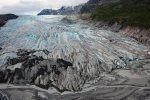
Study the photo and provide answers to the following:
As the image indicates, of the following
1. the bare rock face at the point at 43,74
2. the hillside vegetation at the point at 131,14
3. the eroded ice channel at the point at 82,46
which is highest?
the hillside vegetation at the point at 131,14

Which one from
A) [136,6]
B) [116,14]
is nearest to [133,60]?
[116,14]

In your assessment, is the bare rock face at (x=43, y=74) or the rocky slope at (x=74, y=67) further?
the bare rock face at (x=43, y=74)

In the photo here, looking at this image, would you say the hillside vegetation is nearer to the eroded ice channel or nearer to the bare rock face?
the eroded ice channel

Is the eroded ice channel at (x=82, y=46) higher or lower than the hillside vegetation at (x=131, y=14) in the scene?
lower

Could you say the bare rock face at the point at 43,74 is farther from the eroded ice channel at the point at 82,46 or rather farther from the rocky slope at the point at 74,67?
the eroded ice channel at the point at 82,46

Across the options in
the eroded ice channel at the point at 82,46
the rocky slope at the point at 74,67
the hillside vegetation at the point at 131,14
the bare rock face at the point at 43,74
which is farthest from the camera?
the hillside vegetation at the point at 131,14

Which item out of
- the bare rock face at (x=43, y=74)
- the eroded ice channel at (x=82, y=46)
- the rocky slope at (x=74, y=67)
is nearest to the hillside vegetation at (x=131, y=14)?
the eroded ice channel at (x=82, y=46)

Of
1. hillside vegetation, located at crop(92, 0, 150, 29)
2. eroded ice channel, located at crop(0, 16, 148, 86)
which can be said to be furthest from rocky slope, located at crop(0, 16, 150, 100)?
hillside vegetation, located at crop(92, 0, 150, 29)

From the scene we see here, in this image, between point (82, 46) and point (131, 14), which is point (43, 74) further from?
point (131, 14)

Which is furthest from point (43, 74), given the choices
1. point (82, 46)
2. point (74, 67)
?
point (82, 46)
